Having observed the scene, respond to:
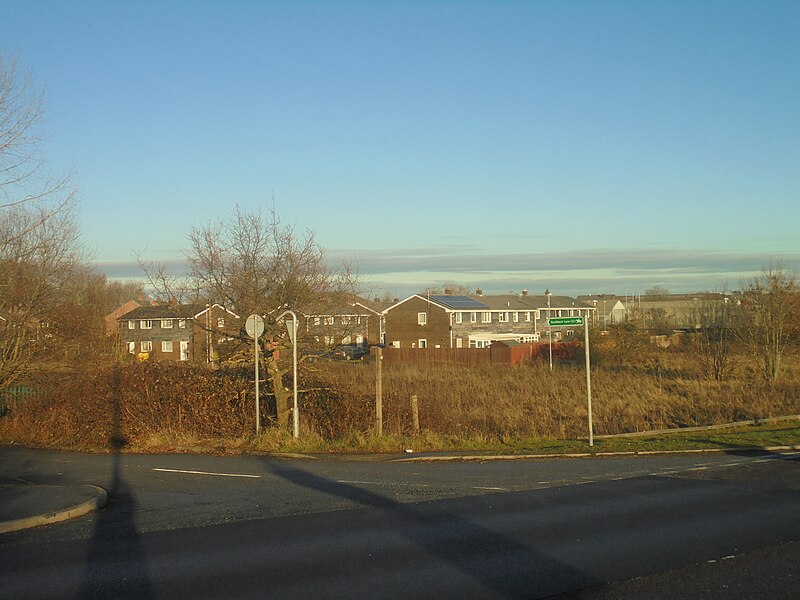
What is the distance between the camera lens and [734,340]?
135 ft

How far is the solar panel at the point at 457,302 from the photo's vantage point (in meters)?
83.4

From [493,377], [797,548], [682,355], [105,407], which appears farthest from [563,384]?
[797,548]

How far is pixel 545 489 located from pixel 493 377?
31685 millimetres

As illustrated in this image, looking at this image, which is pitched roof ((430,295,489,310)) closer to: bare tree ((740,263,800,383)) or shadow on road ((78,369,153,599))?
bare tree ((740,263,800,383))

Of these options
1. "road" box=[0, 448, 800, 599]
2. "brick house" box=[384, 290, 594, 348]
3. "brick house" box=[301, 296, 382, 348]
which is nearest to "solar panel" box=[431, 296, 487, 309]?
"brick house" box=[384, 290, 594, 348]

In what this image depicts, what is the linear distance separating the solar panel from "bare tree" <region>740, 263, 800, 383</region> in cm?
4486

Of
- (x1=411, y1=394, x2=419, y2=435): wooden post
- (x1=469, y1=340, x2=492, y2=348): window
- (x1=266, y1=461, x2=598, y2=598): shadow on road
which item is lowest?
(x1=469, y1=340, x2=492, y2=348): window

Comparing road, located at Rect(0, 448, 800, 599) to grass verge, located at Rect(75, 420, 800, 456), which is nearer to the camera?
road, located at Rect(0, 448, 800, 599)

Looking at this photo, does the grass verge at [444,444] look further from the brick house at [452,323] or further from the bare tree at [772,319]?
the brick house at [452,323]

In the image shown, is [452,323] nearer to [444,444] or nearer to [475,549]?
[444,444]

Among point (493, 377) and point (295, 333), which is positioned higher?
point (295, 333)

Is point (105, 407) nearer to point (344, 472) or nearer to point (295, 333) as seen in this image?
point (295, 333)

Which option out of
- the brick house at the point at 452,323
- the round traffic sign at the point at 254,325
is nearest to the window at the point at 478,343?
the brick house at the point at 452,323

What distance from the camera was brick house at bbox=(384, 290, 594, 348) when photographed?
8275cm
